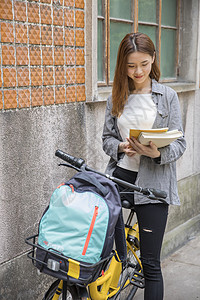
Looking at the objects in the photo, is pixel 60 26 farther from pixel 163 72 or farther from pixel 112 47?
pixel 163 72

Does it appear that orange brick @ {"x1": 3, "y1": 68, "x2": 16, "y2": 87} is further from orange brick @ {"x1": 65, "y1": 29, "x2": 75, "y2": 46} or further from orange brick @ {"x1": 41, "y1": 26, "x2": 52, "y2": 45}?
orange brick @ {"x1": 65, "y1": 29, "x2": 75, "y2": 46}

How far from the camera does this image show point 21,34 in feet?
9.91

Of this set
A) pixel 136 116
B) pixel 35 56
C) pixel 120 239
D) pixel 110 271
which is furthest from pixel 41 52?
pixel 110 271

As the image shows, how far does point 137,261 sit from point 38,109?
135cm

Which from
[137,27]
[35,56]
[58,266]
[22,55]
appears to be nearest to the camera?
[58,266]

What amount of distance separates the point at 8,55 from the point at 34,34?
31 centimetres

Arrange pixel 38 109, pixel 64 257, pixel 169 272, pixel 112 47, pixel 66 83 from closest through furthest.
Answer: pixel 64 257 → pixel 38 109 → pixel 66 83 → pixel 112 47 → pixel 169 272

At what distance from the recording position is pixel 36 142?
3.27 m

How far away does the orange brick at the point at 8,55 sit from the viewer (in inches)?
115

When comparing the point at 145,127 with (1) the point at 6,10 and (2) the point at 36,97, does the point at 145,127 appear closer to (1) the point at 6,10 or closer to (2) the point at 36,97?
(2) the point at 36,97

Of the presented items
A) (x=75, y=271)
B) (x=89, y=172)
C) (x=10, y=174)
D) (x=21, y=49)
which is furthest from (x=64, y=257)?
(x=21, y=49)

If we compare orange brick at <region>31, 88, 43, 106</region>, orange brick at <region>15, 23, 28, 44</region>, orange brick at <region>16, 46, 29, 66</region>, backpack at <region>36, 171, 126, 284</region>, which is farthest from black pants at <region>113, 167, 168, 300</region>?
orange brick at <region>15, 23, 28, 44</region>

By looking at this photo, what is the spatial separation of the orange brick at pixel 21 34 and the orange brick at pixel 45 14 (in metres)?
0.21

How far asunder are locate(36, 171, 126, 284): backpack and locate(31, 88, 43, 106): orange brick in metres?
1.12
